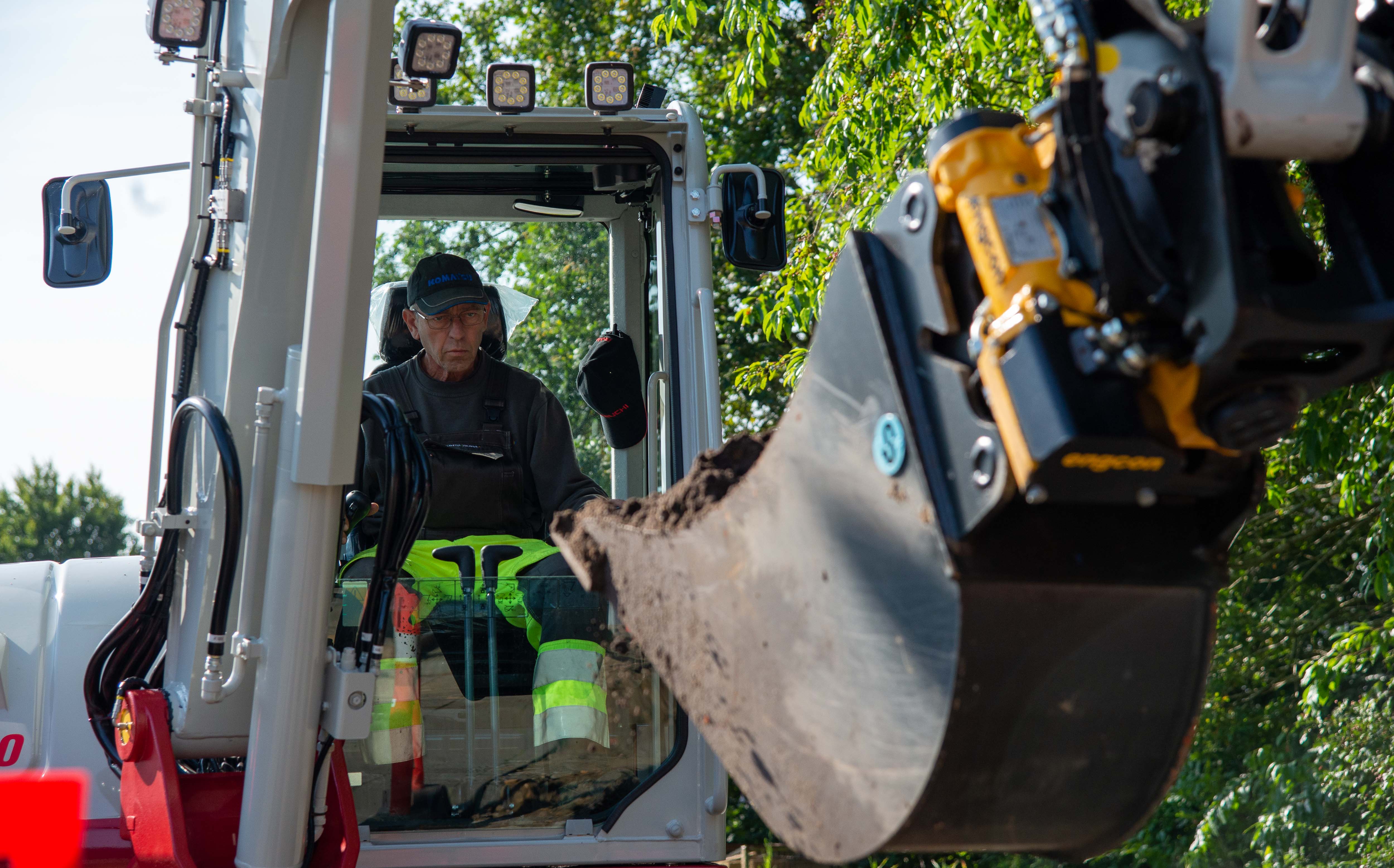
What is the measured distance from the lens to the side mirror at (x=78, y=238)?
3193mm

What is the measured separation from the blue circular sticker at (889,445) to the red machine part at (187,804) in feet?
5.14

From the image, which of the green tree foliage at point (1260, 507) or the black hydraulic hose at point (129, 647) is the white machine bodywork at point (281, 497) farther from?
the green tree foliage at point (1260, 507)

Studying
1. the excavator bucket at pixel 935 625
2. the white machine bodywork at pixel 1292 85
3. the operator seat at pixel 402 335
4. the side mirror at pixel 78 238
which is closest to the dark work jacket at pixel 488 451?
the operator seat at pixel 402 335

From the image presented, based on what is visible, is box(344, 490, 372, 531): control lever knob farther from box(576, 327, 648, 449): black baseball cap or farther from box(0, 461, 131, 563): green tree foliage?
box(0, 461, 131, 563): green tree foliage

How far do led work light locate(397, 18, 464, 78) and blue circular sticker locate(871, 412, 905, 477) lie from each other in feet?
6.13

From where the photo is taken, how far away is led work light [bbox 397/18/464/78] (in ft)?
9.38

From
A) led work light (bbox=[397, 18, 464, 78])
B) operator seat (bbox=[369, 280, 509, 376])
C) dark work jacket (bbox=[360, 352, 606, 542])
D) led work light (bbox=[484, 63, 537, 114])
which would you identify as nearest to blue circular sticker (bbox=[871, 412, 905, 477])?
led work light (bbox=[397, 18, 464, 78])

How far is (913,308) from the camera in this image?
1.37 metres

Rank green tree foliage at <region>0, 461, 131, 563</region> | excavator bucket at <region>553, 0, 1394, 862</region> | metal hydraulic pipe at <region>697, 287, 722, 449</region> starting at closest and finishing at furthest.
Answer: excavator bucket at <region>553, 0, 1394, 862</region>, metal hydraulic pipe at <region>697, 287, 722, 449</region>, green tree foliage at <region>0, 461, 131, 563</region>

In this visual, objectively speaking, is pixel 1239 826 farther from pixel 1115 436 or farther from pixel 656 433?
pixel 1115 436

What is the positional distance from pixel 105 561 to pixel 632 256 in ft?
6.16

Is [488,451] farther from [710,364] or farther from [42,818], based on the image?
[42,818]

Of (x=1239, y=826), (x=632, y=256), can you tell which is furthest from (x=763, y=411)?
(x=632, y=256)

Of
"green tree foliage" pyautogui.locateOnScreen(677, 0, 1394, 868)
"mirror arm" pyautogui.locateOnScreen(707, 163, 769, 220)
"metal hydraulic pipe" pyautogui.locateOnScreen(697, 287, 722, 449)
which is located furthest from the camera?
"green tree foliage" pyautogui.locateOnScreen(677, 0, 1394, 868)
